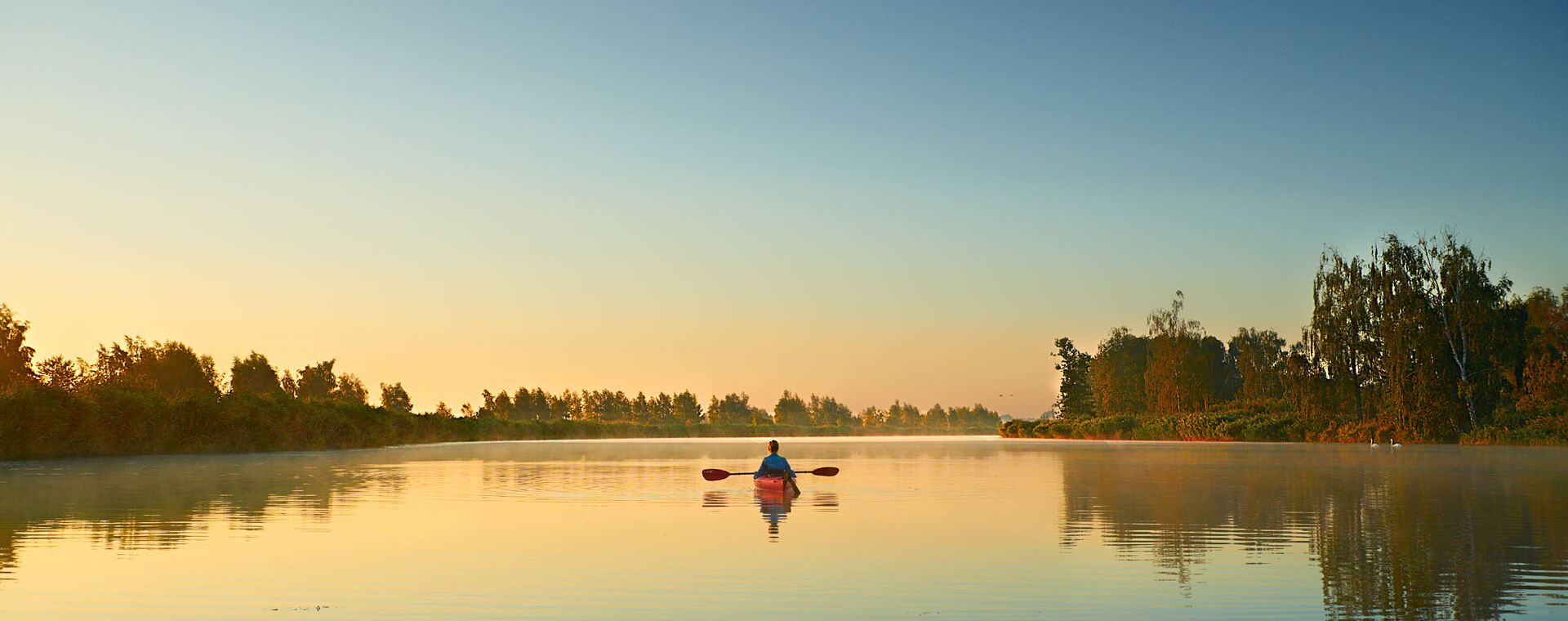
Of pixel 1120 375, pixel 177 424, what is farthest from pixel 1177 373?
pixel 177 424

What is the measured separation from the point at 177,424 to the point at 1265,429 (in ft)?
241

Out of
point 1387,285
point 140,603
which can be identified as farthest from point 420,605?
point 1387,285

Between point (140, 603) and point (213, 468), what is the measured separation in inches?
1494

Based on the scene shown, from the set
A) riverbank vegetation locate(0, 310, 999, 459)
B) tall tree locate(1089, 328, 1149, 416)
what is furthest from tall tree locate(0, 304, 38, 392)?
tall tree locate(1089, 328, 1149, 416)

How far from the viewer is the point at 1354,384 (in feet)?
255

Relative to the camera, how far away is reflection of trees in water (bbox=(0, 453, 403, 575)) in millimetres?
19078

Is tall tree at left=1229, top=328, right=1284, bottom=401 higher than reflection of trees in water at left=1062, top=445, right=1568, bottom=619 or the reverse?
higher

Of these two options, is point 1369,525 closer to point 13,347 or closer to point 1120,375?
point 13,347

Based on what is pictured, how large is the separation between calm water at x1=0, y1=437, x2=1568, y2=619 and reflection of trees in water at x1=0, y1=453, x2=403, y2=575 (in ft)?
0.50

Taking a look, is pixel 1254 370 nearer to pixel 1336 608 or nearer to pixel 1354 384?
pixel 1354 384

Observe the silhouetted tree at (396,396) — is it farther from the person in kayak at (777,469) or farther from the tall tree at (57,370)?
the person in kayak at (777,469)

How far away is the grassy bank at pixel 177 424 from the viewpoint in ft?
177

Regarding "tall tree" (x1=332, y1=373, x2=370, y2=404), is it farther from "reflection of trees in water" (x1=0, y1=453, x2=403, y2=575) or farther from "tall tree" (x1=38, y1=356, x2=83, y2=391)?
"reflection of trees in water" (x1=0, y1=453, x2=403, y2=575)

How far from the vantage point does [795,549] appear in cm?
1678
